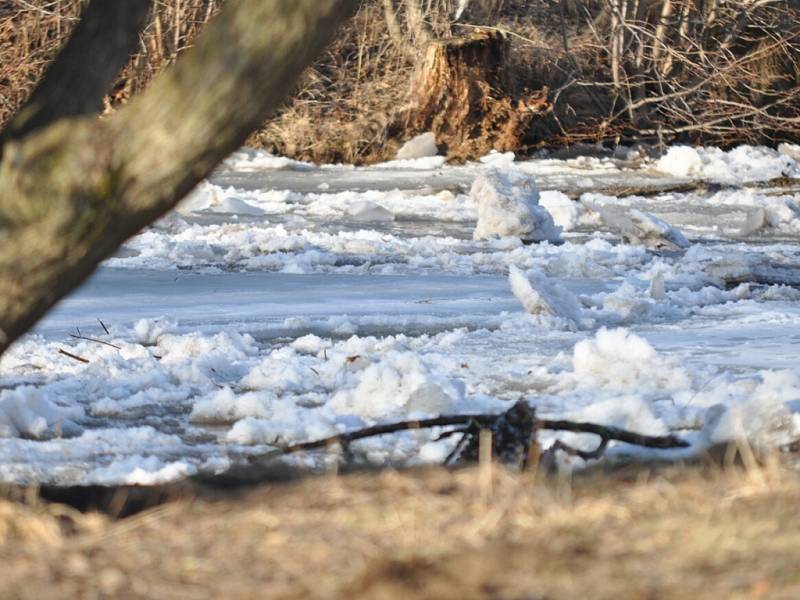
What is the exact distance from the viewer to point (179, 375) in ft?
21.1

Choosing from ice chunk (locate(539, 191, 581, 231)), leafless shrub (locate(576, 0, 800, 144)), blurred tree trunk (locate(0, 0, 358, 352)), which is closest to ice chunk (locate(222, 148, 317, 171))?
leafless shrub (locate(576, 0, 800, 144))

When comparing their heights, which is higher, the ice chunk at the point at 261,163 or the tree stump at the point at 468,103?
the tree stump at the point at 468,103

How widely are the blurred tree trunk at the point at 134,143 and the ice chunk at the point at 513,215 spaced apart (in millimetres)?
7971

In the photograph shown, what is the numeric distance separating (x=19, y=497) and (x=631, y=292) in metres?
Answer: 5.63

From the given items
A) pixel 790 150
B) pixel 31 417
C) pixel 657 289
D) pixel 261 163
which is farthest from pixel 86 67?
pixel 790 150

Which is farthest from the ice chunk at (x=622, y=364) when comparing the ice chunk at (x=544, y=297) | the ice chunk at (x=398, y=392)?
the ice chunk at (x=544, y=297)

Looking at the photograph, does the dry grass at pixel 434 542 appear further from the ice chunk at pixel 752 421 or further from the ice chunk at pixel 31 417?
the ice chunk at pixel 31 417

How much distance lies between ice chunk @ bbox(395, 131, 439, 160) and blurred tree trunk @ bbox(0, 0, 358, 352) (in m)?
15.3

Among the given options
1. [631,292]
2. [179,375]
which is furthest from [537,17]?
[179,375]

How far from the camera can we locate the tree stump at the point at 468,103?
63.6 ft

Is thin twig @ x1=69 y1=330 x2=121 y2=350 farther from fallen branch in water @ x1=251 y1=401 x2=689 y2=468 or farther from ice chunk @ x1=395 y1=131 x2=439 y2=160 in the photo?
ice chunk @ x1=395 y1=131 x2=439 y2=160

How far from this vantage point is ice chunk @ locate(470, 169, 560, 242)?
11531 mm

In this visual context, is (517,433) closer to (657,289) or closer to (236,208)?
(657,289)

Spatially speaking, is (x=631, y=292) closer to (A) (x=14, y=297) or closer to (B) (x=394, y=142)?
(A) (x=14, y=297)
